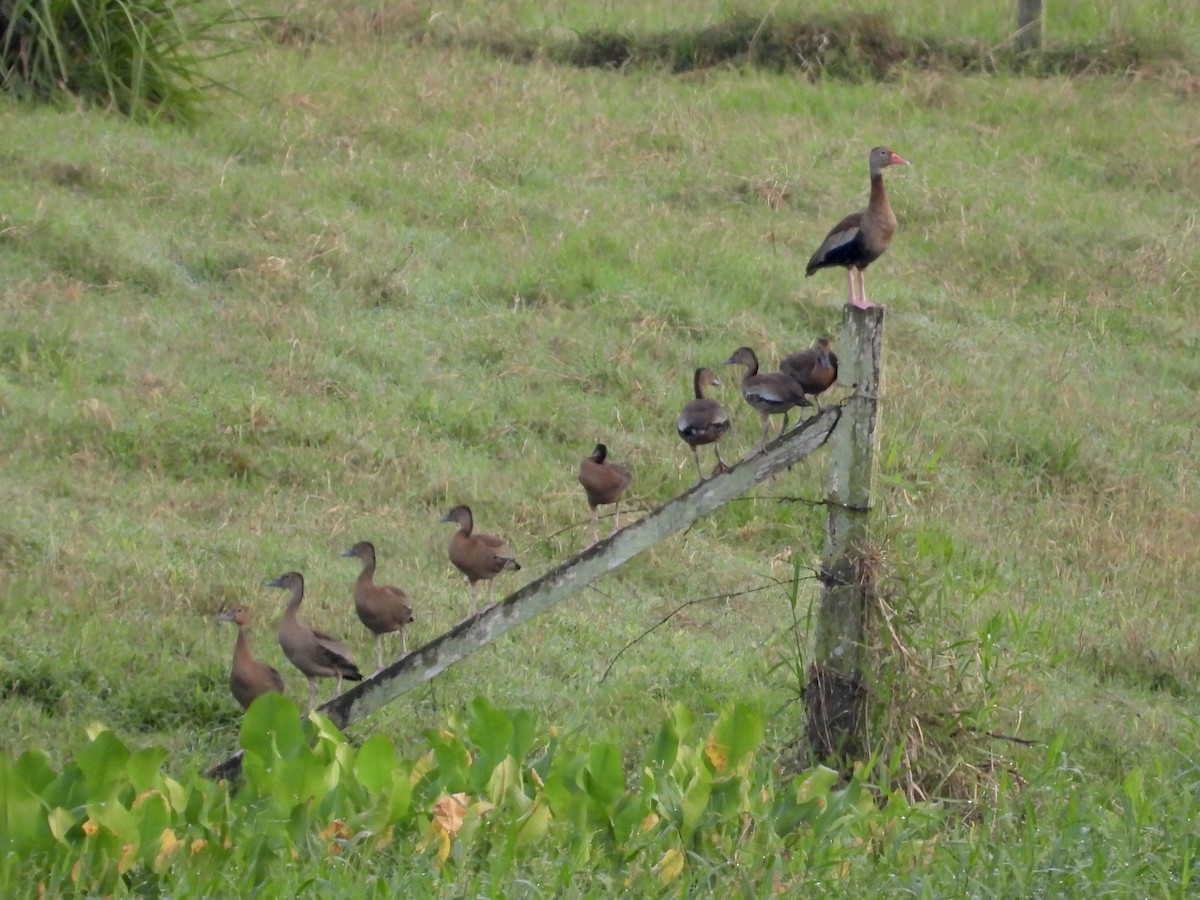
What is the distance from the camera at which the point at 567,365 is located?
32.4 ft

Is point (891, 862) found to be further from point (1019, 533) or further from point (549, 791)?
point (1019, 533)

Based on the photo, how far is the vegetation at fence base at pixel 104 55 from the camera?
11.7 metres

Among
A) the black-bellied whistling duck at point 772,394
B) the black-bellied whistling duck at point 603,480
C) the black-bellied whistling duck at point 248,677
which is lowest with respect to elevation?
the black-bellied whistling duck at point 248,677

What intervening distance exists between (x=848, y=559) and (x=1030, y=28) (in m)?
10.8

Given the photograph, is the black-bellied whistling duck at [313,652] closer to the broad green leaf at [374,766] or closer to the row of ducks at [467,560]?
the row of ducks at [467,560]

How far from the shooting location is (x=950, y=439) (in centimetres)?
952

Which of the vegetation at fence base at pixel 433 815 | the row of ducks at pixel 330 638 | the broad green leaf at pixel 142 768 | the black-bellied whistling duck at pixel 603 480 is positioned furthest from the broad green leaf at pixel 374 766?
the black-bellied whistling duck at pixel 603 480

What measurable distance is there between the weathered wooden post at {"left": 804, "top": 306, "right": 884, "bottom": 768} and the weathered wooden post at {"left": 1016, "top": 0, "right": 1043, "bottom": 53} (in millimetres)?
10520

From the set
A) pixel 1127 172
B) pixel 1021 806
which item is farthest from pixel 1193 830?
pixel 1127 172

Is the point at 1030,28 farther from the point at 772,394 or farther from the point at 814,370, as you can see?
the point at 772,394

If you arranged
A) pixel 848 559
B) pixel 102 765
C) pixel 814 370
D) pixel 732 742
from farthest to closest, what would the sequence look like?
pixel 814 370 → pixel 848 559 → pixel 732 742 → pixel 102 765

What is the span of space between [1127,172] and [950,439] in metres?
4.99

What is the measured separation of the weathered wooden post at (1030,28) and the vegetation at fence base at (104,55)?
277 inches

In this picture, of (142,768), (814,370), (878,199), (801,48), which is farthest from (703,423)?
(801,48)
